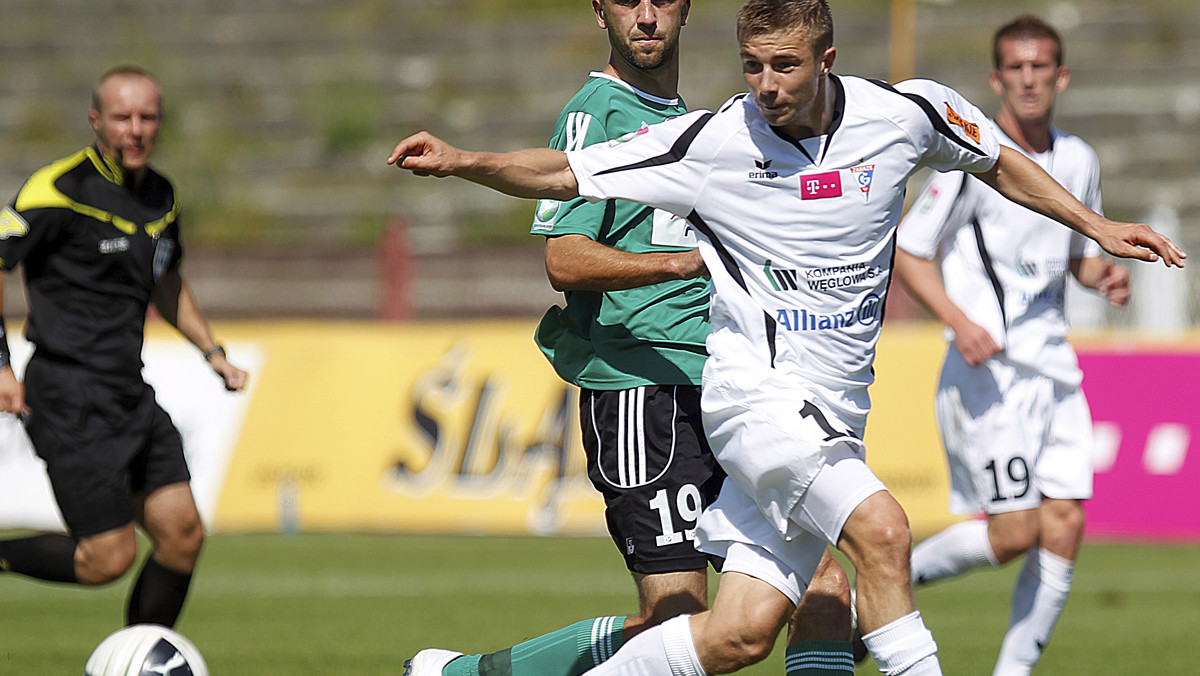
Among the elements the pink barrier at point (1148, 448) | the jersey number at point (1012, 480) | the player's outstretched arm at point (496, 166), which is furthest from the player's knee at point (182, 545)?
the pink barrier at point (1148, 448)

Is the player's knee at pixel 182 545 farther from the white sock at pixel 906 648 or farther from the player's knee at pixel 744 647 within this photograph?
the white sock at pixel 906 648

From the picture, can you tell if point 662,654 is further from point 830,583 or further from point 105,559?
point 105,559

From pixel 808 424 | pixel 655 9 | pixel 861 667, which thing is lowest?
pixel 861 667

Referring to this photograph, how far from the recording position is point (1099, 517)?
12289mm

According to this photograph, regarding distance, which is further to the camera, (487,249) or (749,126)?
(487,249)

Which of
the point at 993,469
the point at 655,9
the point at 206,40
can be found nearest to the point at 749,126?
the point at 655,9

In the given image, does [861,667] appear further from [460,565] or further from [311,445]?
[311,445]

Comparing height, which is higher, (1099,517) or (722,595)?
(722,595)

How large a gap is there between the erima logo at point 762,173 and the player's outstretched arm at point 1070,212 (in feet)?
2.72

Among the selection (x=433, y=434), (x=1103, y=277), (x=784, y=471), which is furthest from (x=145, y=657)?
(x=433, y=434)

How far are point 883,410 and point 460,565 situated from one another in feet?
12.5

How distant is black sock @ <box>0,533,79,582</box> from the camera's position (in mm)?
6488

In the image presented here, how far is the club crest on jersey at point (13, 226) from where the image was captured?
6.36 metres

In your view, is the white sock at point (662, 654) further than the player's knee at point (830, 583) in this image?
No
